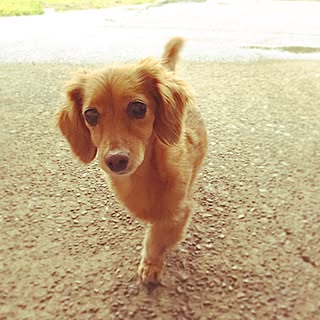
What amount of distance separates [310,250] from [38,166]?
1.11m

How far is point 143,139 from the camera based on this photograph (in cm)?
111

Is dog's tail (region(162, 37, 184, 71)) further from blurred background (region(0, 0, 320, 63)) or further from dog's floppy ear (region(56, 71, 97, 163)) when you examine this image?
blurred background (region(0, 0, 320, 63))

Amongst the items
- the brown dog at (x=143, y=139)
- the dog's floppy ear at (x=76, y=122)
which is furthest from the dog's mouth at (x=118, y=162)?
the dog's floppy ear at (x=76, y=122)

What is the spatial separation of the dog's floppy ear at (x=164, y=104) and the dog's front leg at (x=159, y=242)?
0.74 feet

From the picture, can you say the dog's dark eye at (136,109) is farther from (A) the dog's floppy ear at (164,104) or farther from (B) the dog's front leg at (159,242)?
(B) the dog's front leg at (159,242)

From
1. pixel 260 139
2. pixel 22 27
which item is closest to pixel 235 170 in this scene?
pixel 260 139

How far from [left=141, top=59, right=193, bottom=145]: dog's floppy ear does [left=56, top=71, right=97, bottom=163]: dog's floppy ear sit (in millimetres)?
179

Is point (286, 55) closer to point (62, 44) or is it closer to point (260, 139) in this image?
point (260, 139)

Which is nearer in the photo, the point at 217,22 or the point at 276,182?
the point at 276,182

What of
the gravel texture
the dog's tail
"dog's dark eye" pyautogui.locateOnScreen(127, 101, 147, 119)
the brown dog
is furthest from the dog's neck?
the dog's tail

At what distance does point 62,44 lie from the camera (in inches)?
138

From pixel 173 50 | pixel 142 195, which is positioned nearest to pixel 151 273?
pixel 142 195

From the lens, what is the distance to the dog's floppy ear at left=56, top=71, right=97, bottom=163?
1191mm

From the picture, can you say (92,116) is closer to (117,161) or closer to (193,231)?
(117,161)
